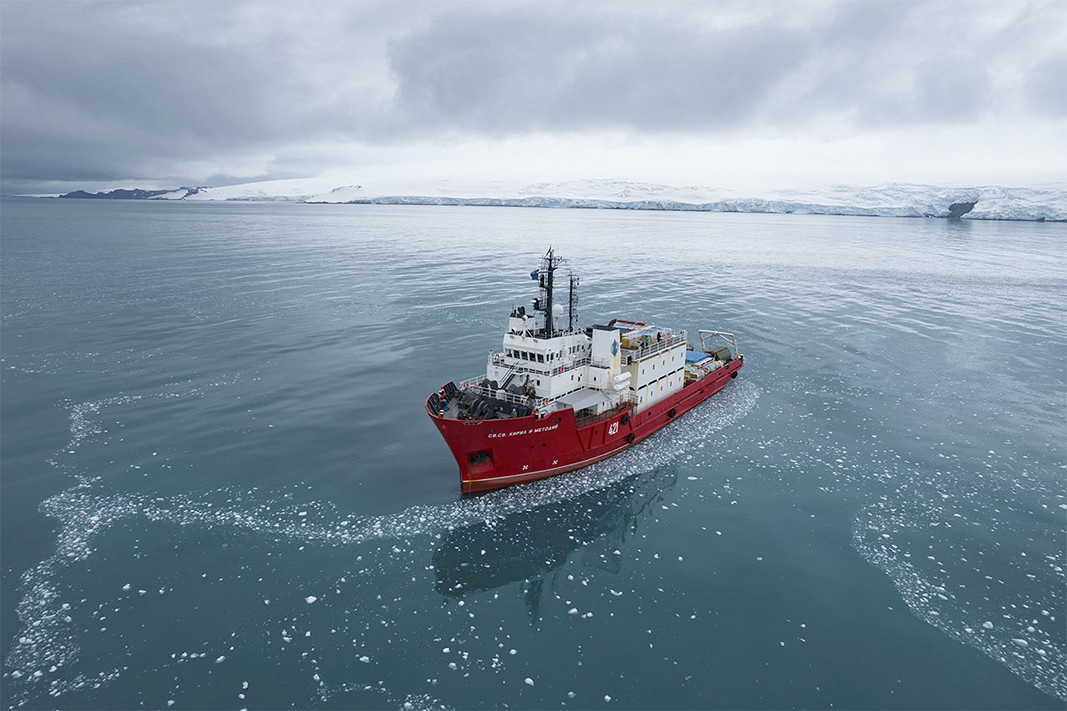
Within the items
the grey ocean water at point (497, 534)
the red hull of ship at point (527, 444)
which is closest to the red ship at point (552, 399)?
the red hull of ship at point (527, 444)

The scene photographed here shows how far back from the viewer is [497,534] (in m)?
21.1

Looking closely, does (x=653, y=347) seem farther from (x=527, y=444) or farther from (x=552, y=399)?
(x=527, y=444)

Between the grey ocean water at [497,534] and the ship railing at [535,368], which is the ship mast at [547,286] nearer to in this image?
the ship railing at [535,368]

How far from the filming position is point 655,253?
100438 mm

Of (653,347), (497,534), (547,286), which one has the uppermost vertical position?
(547,286)

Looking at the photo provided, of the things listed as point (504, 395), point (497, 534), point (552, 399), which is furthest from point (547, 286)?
point (497, 534)

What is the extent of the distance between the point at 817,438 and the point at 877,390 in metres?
10.0

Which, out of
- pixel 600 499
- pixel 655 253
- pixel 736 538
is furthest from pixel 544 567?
pixel 655 253

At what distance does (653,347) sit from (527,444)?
10557 millimetres

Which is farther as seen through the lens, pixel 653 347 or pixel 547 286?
pixel 653 347

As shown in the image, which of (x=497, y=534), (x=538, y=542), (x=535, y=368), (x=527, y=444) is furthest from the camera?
(x=535, y=368)

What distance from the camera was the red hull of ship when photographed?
22625mm

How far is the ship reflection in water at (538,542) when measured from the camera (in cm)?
1877

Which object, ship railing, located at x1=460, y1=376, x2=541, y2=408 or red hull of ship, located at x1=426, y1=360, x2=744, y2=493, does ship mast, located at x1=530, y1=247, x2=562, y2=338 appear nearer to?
ship railing, located at x1=460, y1=376, x2=541, y2=408
